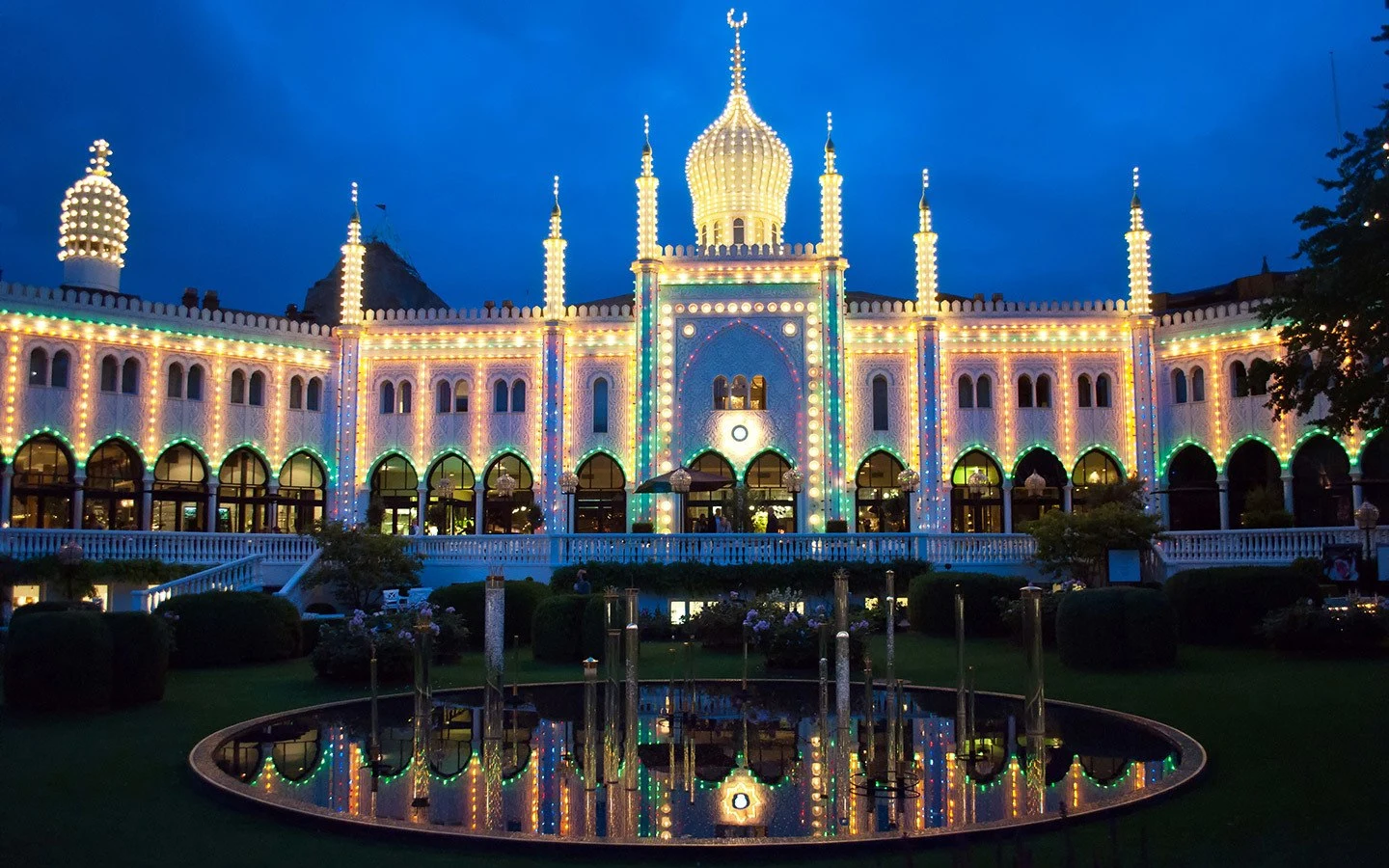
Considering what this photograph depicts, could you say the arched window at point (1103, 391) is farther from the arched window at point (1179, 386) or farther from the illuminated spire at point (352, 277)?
the illuminated spire at point (352, 277)

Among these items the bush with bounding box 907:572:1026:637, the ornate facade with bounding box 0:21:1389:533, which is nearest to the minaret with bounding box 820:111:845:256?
the ornate facade with bounding box 0:21:1389:533

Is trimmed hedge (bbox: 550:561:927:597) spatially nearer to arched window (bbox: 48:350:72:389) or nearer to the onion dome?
the onion dome

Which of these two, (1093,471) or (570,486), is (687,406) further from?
(1093,471)

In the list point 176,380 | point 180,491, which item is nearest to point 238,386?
point 176,380

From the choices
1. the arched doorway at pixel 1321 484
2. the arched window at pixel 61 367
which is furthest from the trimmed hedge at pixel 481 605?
the arched doorway at pixel 1321 484

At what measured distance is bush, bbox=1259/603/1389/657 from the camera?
18766 mm

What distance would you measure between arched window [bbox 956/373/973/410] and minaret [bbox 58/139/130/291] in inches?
1211

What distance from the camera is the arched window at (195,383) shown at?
128ft

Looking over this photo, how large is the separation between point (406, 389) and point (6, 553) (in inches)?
603

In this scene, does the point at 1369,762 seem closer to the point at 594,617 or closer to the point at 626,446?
the point at 594,617

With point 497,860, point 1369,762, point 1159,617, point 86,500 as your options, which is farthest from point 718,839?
point 86,500

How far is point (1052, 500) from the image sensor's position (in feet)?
132

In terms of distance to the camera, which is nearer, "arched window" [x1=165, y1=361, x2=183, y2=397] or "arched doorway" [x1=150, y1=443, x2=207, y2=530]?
"arched doorway" [x1=150, y1=443, x2=207, y2=530]

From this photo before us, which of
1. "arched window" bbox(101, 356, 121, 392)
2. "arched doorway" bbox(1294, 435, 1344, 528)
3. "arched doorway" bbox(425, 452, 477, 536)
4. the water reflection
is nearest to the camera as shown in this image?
the water reflection
